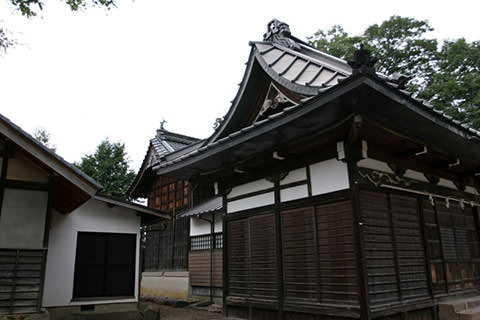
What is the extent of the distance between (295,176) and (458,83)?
1480 centimetres

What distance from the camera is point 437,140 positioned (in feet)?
22.6

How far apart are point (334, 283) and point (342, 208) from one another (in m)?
1.37

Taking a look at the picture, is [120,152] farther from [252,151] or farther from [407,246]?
[407,246]

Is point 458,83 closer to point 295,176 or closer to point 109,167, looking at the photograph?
point 295,176

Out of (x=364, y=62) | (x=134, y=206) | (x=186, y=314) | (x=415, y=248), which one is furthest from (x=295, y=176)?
(x=186, y=314)

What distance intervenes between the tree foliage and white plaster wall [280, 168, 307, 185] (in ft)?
43.5

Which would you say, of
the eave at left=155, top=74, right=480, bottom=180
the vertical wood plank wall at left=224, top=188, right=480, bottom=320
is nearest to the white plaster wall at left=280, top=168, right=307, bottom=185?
the vertical wood plank wall at left=224, top=188, right=480, bottom=320

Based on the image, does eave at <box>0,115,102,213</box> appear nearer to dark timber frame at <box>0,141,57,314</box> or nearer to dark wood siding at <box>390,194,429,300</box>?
dark timber frame at <box>0,141,57,314</box>

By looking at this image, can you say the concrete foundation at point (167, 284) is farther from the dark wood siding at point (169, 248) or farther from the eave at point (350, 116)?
the eave at point (350, 116)

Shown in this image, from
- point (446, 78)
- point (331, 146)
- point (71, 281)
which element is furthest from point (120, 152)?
point (331, 146)

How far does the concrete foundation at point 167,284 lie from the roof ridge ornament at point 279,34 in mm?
10840

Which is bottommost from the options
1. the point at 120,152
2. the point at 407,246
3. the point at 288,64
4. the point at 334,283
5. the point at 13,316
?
the point at 13,316

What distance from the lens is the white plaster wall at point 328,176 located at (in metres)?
6.71

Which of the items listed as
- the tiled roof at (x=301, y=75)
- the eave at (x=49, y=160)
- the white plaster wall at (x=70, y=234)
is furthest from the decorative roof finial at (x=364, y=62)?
the white plaster wall at (x=70, y=234)
